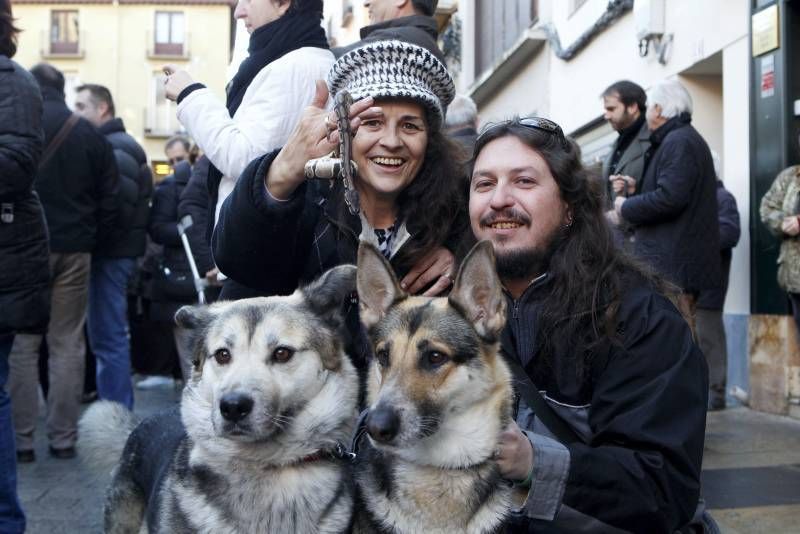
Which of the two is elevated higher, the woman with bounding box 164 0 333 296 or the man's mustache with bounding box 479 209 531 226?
the woman with bounding box 164 0 333 296

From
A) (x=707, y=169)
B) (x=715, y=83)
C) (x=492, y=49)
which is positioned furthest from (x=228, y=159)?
(x=492, y=49)

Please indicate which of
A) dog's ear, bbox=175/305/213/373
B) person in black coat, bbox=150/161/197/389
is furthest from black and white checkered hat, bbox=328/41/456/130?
person in black coat, bbox=150/161/197/389

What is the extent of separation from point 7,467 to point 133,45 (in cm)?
4323

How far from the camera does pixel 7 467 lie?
3.96m

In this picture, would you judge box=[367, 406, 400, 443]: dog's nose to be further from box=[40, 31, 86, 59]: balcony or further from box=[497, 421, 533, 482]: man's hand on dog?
box=[40, 31, 86, 59]: balcony

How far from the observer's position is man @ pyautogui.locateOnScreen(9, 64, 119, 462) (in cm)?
596

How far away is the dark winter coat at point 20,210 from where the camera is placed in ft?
13.5

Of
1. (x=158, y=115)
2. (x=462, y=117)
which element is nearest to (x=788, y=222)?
(x=462, y=117)

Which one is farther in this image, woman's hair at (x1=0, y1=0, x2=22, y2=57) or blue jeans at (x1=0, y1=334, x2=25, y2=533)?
woman's hair at (x1=0, y1=0, x2=22, y2=57)

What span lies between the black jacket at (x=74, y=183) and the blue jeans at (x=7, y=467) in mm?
1940

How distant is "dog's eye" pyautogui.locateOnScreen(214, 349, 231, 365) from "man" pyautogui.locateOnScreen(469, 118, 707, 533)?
2.99ft

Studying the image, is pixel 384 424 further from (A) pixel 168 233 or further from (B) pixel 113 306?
(A) pixel 168 233

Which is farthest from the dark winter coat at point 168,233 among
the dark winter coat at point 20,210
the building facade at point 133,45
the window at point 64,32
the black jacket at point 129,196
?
the window at point 64,32

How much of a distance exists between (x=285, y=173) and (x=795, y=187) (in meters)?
4.56
